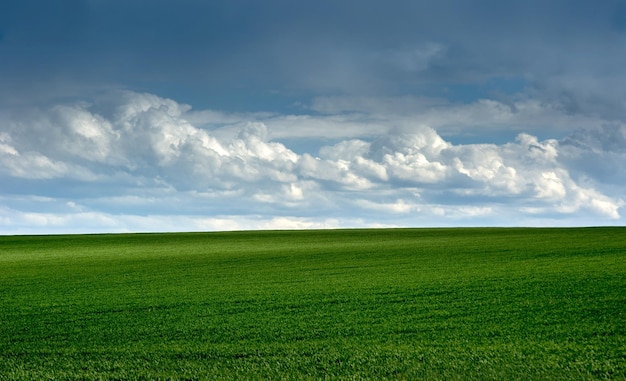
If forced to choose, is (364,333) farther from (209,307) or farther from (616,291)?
Result: (616,291)

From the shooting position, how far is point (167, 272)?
Result: 2625cm

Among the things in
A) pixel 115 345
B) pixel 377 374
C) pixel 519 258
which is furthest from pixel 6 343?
pixel 519 258

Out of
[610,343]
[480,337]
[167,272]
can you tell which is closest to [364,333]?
[480,337]

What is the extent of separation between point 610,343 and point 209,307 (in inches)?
373

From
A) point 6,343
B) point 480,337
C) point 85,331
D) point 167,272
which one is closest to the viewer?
point 480,337

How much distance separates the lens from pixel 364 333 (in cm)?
1223

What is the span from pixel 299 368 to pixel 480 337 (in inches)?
152

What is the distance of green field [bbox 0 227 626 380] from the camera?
9.84m

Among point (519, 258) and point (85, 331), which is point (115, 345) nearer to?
point (85, 331)

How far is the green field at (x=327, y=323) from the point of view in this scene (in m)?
9.84

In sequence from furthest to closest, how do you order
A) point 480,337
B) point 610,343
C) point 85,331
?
1. point 85,331
2. point 480,337
3. point 610,343

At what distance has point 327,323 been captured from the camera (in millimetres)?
13172

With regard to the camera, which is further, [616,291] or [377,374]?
[616,291]

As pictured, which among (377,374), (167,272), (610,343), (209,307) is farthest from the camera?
(167,272)
